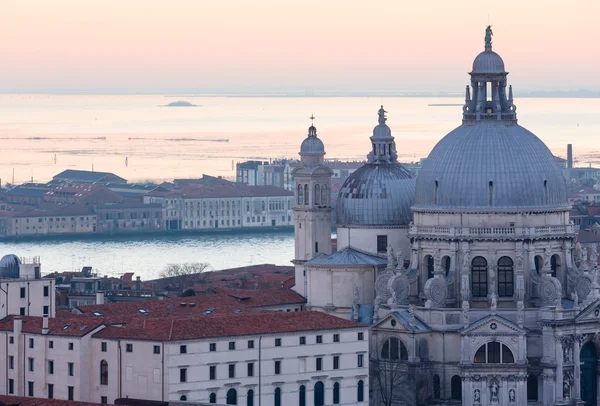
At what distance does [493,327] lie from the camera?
66938 millimetres

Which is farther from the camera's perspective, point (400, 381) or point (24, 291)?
point (24, 291)

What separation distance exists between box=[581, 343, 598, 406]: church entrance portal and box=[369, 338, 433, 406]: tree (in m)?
4.00

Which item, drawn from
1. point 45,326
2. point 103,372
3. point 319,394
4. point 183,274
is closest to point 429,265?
point 319,394

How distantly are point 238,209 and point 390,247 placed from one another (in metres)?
96.8

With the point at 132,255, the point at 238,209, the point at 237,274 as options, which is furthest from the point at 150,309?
the point at 238,209

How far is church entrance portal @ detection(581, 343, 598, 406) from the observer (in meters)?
68.5

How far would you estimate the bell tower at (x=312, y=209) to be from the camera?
7431cm

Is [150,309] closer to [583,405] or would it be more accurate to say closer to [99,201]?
[583,405]

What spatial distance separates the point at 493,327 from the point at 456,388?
188cm

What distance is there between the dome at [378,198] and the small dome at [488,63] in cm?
411

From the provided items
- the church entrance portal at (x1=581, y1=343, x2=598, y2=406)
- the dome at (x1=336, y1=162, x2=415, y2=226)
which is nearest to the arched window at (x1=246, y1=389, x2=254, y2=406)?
the church entrance portal at (x1=581, y1=343, x2=598, y2=406)

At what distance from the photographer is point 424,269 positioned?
69.9 metres

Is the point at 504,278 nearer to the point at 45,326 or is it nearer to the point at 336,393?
the point at 336,393

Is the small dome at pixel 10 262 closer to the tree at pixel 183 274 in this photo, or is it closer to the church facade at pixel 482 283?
the church facade at pixel 482 283
